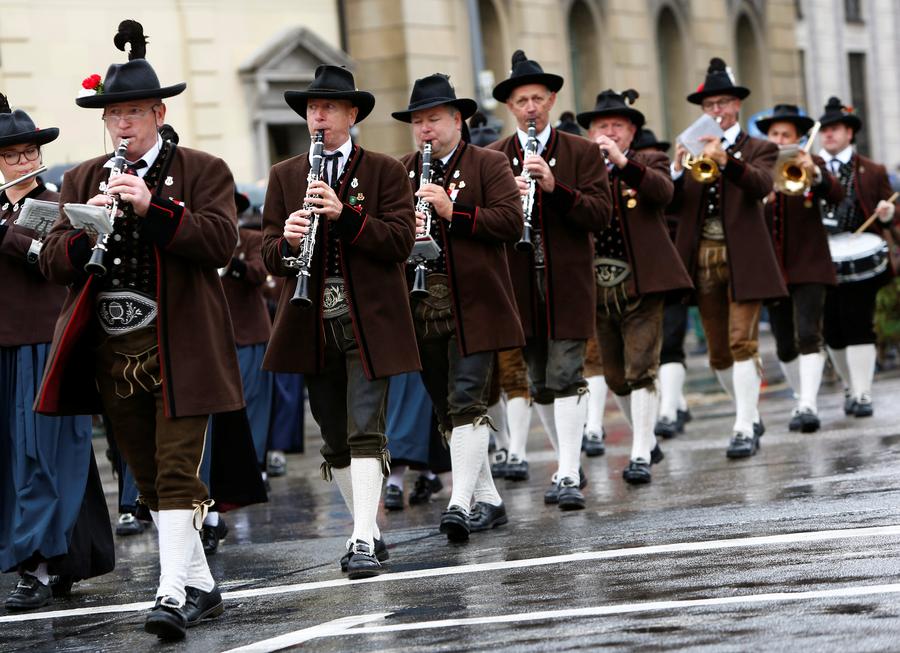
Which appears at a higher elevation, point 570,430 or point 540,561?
point 570,430

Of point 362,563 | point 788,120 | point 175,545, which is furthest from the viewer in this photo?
point 788,120

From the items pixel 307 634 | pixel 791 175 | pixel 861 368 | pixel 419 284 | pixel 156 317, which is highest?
pixel 791 175

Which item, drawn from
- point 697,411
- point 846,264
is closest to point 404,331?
point 846,264

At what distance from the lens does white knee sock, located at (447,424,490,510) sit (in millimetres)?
8859

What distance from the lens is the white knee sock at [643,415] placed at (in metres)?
10.7

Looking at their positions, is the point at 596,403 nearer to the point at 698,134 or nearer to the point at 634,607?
the point at 698,134

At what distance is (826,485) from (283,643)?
3.83 meters

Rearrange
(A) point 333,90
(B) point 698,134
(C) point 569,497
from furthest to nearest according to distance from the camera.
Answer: (B) point 698,134 → (C) point 569,497 → (A) point 333,90

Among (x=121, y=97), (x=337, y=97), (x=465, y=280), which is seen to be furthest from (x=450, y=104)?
(x=121, y=97)

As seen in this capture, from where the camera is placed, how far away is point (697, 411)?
1547 cm

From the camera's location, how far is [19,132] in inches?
339

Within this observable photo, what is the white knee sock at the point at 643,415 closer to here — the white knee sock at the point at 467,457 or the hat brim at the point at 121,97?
the white knee sock at the point at 467,457

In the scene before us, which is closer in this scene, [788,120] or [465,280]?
[465,280]

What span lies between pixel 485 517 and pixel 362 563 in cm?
138
